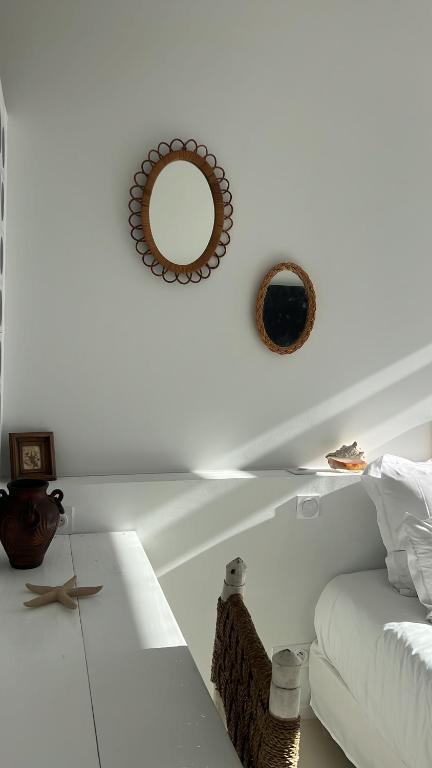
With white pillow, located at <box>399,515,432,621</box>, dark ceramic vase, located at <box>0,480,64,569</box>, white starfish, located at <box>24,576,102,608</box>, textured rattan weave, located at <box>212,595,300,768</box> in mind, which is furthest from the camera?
white pillow, located at <box>399,515,432,621</box>

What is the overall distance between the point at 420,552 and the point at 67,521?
4.01 ft

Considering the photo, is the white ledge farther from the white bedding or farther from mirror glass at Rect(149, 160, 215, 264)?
mirror glass at Rect(149, 160, 215, 264)

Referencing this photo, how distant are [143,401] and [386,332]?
1.08 m

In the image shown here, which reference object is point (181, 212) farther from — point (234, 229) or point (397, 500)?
point (397, 500)

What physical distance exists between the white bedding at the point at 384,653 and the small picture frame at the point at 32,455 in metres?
1.16

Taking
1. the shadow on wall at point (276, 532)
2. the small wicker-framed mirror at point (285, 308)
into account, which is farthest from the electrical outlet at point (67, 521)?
the small wicker-framed mirror at point (285, 308)

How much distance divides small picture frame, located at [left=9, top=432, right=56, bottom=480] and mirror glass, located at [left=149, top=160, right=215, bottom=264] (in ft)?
2.64

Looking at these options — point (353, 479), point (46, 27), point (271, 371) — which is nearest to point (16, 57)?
point (46, 27)

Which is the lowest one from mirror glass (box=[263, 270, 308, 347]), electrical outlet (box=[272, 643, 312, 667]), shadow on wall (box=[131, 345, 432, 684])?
electrical outlet (box=[272, 643, 312, 667])

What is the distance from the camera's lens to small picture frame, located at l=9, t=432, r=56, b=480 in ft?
7.75

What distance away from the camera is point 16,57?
7.66ft

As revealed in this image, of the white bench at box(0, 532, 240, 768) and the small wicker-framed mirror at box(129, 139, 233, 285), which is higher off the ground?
the small wicker-framed mirror at box(129, 139, 233, 285)

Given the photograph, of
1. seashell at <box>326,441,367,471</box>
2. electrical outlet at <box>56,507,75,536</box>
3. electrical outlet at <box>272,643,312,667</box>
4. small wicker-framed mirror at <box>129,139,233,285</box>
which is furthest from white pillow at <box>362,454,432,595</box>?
electrical outlet at <box>56,507,75,536</box>

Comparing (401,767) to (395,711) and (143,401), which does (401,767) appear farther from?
(143,401)
